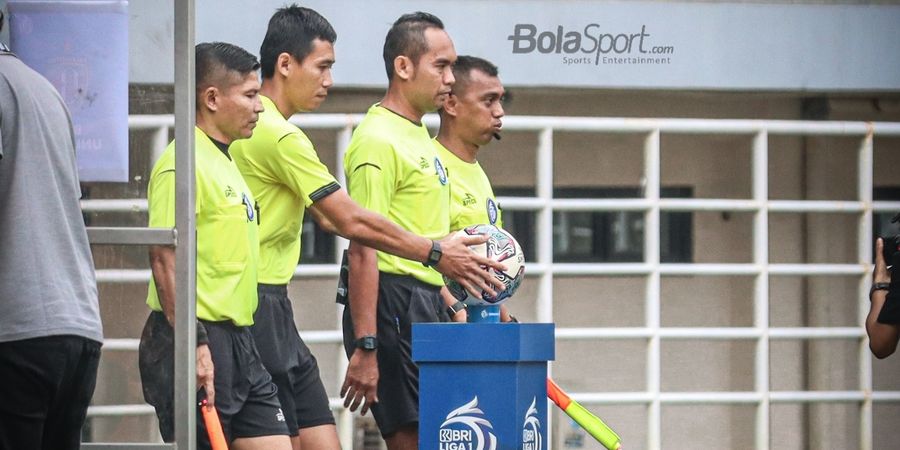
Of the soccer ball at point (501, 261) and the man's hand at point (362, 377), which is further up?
the soccer ball at point (501, 261)

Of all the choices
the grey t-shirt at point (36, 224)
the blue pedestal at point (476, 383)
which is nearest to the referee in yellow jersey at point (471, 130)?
the blue pedestal at point (476, 383)

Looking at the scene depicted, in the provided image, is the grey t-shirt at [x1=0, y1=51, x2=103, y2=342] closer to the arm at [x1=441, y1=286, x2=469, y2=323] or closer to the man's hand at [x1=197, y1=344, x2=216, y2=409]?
the man's hand at [x1=197, y1=344, x2=216, y2=409]

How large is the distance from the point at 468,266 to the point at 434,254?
148 millimetres

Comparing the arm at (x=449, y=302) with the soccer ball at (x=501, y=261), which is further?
the arm at (x=449, y=302)

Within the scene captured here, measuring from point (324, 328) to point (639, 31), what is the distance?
216cm

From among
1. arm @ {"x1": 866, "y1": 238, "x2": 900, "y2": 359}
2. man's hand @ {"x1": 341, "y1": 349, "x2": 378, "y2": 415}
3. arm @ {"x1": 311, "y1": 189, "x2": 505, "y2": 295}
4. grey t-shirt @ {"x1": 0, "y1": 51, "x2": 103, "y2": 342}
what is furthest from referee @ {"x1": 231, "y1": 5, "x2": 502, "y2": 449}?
arm @ {"x1": 866, "y1": 238, "x2": 900, "y2": 359}

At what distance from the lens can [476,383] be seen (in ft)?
16.6

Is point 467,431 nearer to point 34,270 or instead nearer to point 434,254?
point 434,254

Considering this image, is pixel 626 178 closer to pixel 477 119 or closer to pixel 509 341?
pixel 477 119

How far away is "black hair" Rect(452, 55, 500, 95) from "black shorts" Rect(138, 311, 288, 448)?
1.62 meters

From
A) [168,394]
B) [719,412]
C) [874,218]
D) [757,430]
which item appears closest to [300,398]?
[168,394]

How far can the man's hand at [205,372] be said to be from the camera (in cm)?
489

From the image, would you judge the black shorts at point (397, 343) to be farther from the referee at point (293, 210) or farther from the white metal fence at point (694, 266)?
the white metal fence at point (694, 266)

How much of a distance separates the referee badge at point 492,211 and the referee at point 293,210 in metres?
0.44
